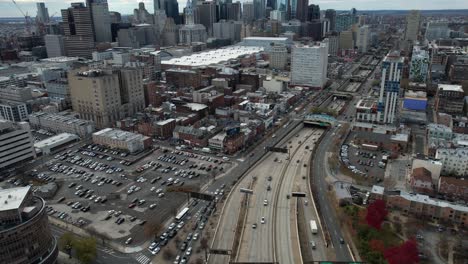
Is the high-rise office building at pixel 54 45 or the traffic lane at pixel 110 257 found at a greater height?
the high-rise office building at pixel 54 45

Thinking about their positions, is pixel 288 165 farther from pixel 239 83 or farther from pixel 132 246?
pixel 239 83

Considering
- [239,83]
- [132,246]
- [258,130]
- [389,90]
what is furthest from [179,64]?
[132,246]

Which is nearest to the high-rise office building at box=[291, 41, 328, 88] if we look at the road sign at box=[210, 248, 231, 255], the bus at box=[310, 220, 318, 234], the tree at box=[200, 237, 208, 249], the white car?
the bus at box=[310, 220, 318, 234]

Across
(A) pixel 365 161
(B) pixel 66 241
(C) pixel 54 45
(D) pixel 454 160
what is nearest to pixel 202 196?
(B) pixel 66 241

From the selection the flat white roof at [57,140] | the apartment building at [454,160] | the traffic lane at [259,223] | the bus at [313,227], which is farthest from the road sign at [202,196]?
the apartment building at [454,160]

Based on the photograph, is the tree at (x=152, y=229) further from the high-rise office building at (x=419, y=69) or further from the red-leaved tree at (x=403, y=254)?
the high-rise office building at (x=419, y=69)

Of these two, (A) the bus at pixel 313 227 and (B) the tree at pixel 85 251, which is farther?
(A) the bus at pixel 313 227

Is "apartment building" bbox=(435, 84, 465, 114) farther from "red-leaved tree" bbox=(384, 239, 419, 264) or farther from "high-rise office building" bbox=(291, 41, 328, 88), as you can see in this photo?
"red-leaved tree" bbox=(384, 239, 419, 264)
